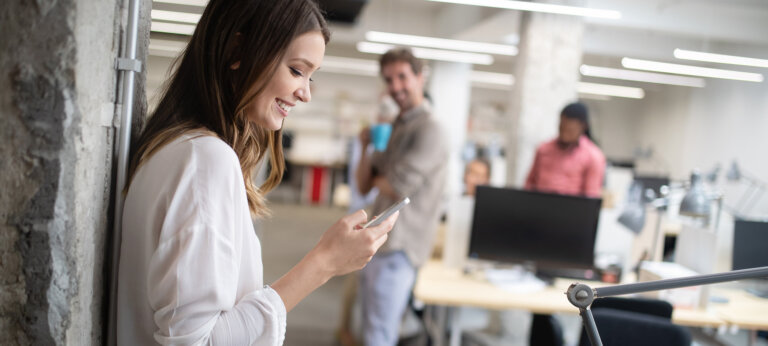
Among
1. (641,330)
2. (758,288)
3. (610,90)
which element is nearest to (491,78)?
(610,90)

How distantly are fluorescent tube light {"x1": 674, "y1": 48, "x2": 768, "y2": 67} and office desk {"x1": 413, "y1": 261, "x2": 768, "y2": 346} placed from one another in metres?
2.28

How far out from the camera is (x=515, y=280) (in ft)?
9.36

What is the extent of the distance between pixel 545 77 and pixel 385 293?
3203 millimetres

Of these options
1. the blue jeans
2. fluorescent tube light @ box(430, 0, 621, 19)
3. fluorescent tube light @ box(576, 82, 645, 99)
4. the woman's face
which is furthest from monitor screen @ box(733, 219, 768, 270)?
fluorescent tube light @ box(576, 82, 645, 99)

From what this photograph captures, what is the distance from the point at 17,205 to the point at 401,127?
1.92m

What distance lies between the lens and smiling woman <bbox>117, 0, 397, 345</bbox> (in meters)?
0.85

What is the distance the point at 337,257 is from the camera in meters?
1.05

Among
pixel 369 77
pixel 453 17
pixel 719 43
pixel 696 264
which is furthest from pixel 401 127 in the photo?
pixel 369 77

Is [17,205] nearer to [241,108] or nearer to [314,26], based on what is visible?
[241,108]

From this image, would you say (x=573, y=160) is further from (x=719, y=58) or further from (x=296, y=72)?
(x=719, y=58)

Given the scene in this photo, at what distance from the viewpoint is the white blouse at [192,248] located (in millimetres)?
842

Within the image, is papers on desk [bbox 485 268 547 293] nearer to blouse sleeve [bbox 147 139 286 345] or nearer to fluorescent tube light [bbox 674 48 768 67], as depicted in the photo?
blouse sleeve [bbox 147 139 286 345]

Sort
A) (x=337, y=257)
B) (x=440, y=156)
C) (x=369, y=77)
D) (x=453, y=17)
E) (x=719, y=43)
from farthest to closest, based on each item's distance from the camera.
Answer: (x=369, y=77)
(x=453, y=17)
(x=719, y=43)
(x=440, y=156)
(x=337, y=257)

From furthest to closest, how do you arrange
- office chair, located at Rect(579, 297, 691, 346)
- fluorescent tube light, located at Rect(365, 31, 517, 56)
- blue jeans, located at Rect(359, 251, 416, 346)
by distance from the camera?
1. fluorescent tube light, located at Rect(365, 31, 517, 56)
2. blue jeans, located at Rect(359, 251, 416, 346)
3. office chair, located at Rect(579, 297, 691, 346)
